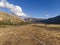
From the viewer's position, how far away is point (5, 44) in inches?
815

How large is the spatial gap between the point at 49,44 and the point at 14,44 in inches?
168

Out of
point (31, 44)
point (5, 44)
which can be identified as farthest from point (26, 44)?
point (5, 44)

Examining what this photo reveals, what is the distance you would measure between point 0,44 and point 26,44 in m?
3.31

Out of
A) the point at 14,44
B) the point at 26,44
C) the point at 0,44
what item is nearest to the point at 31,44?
the point at 26,44

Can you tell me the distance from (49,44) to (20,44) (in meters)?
3.46

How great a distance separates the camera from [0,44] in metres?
20.8

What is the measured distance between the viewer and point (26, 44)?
20.1 metres

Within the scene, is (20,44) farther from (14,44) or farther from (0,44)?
(0,44)

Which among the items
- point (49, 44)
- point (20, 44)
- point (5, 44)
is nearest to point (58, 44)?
point (49, 44)

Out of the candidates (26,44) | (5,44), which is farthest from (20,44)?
(5,44)

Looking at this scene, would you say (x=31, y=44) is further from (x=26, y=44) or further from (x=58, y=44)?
(x=58, y=44)

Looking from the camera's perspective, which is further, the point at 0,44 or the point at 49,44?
the point at 0,44

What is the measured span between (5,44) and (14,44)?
1.17 meters

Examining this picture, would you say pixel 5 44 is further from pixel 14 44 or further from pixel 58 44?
pixel 58 44
